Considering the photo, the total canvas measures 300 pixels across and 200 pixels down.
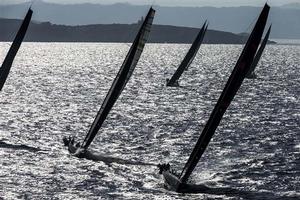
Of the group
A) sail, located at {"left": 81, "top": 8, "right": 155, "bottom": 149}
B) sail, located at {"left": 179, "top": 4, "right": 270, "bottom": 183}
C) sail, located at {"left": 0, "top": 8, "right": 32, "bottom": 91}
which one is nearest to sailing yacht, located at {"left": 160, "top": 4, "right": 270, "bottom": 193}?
sail, located at {"left": 179, "top": 4, "right": 270, "bottom": 183}

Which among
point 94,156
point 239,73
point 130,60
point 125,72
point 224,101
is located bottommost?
point 224,101

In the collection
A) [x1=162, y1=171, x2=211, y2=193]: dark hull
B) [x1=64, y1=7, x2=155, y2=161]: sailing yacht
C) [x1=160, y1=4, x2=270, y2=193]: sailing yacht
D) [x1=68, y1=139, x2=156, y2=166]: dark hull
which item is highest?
[x1=64, y1=7, x2=155, y2=161]: sailing yacht

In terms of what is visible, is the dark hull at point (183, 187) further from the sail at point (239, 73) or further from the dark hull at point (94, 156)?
the dark hull at point (94, 156)

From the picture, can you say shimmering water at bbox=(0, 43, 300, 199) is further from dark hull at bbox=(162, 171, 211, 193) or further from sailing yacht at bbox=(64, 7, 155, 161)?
sailing yacht at bbox=(64, 7, 155, 161)

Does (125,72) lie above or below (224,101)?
above

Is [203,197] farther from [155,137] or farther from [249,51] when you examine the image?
[155,137]

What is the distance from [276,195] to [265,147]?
19136 mm

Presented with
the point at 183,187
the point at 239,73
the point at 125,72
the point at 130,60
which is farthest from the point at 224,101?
the point at 125,72

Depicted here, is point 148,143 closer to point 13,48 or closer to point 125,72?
point 125,72

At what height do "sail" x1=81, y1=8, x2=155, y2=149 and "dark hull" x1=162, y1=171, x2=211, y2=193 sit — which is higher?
"sail" x1=81, y1=8, x2=155, y2=149

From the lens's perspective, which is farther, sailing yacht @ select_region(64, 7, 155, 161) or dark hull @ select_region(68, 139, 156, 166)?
dark hull @ select_region(68, 139, 156, 166)

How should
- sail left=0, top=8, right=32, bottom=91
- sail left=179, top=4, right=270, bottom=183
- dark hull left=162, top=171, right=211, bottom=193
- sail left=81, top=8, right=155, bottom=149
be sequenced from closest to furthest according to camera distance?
sail left=179, top=4, right=270, bottom=183, dark hull left=162, top=171, right=211, bottom=193, sail left=81, top=8, right=155, bottom=149, sail left=0, top=8, right=32, bottom=91

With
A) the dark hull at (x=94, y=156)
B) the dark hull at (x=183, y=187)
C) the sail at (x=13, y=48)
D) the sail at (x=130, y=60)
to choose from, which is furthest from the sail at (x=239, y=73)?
the sail at (x=13, y=48)

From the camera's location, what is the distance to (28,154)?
53.2 m
